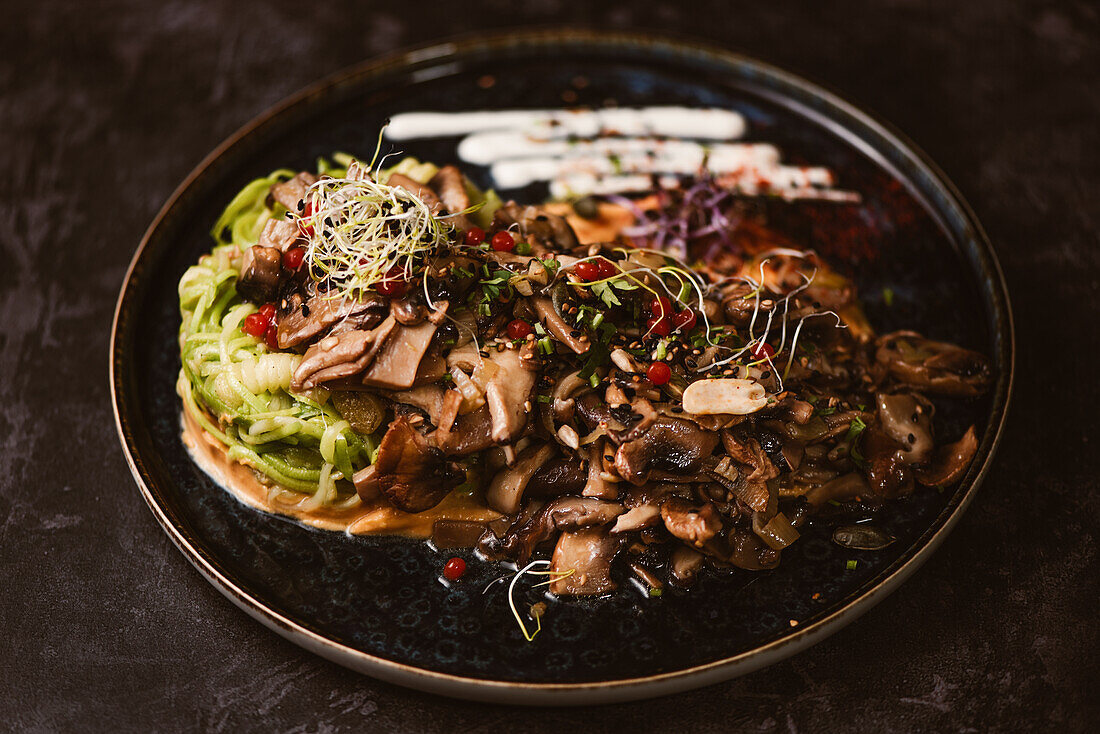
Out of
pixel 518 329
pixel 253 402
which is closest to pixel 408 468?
pixel 518 329

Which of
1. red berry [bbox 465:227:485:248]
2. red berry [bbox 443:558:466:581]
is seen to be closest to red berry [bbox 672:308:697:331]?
red berry [bbox 465:227:485:248]

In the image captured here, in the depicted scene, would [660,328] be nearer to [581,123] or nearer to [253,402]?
[253,402]

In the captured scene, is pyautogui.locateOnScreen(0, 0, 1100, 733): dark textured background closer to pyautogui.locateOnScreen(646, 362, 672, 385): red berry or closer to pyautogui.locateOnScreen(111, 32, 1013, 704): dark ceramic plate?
pyautogui.locateOnScreen(111, 32, 1013, 704): dark ceramic plate

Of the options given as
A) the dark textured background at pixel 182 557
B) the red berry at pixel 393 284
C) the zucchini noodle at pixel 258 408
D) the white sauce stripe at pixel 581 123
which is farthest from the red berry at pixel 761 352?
the white sauce stripe at pixel 581 123

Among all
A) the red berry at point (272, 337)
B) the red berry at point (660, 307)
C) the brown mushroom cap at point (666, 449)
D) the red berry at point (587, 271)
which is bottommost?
the red berry at point (272, 337)

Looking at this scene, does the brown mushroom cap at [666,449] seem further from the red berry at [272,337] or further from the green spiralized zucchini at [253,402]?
the red berry at [272,337]

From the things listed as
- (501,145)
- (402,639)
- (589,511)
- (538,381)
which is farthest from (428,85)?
(402,639)
